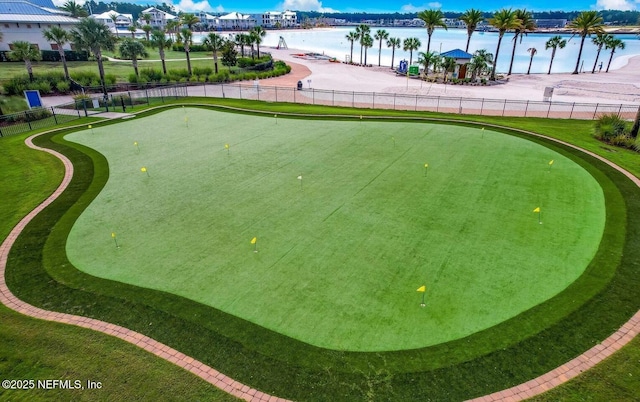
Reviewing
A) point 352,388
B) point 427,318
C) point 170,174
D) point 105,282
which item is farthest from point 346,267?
point 170,174

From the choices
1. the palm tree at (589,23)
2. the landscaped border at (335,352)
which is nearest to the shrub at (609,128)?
the landscaped border at (335,352)

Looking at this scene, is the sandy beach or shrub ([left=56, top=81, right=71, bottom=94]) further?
the sandy beach

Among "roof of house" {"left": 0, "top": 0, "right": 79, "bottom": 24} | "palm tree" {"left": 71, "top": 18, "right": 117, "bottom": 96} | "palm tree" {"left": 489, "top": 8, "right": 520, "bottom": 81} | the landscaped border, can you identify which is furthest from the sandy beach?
"roof of house" {"left": 0, "top": 0, "right": 79, "bottom": 24}

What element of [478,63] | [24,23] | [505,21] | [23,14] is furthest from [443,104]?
[23,14]

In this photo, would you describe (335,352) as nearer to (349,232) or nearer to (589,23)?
(349,232)

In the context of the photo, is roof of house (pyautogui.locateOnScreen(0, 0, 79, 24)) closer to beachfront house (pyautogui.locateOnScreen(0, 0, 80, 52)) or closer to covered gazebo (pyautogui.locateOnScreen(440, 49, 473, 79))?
beachfront house (pyautogui.locateOnScreen(0, 0, 80, 52))

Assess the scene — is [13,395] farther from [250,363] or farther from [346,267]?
[346,267]

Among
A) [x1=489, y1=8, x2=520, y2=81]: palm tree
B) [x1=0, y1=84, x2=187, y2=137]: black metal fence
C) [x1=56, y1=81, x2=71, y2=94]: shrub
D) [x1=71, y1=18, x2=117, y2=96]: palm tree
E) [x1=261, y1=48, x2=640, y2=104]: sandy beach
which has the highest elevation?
[x1=489, y1=8, x2=520, y2=81]: palm tree
